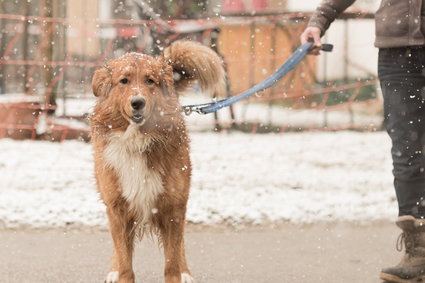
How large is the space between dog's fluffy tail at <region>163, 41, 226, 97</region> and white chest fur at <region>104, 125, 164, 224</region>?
0.50 metres

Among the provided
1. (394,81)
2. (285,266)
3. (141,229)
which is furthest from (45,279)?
(394,81)

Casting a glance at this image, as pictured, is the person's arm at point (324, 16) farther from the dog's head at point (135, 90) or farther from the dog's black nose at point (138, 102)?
the dog's black nose at point (138, 102)

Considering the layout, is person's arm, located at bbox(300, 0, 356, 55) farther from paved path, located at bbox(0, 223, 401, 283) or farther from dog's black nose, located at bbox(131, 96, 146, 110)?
paved path, located at bbox(0, 223, 401, 283)

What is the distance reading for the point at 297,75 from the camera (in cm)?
1380

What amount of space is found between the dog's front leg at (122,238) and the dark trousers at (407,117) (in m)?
1.57

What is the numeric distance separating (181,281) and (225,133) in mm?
6997

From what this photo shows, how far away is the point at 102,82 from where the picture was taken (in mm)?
4043

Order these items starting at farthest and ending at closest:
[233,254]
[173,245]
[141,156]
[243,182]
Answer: [243,182] → [233,254] → [173,245] → [141,156]

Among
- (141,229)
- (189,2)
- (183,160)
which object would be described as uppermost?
(189,2)

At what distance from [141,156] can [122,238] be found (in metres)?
0.44

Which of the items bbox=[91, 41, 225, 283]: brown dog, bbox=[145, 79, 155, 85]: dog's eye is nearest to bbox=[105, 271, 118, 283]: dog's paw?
bbox=[91, 41, 225, 283]: brown dog

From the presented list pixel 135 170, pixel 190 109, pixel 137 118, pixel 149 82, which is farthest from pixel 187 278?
pixel 149 82

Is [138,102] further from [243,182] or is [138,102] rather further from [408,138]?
[243,182]

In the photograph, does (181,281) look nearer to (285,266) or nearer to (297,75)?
(285,266)
